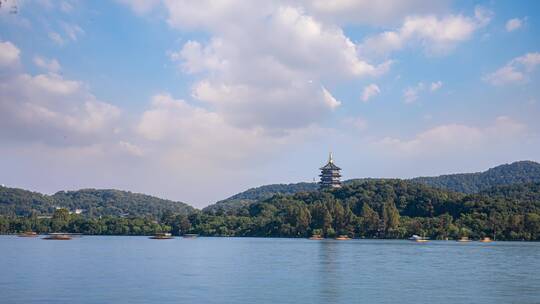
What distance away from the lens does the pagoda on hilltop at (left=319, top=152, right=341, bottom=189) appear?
626ft

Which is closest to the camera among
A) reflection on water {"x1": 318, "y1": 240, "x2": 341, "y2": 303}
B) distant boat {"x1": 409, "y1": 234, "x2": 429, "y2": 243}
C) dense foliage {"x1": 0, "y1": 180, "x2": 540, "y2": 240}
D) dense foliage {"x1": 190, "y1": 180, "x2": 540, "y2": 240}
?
reflection on water {"x1": 318, "y1": 240, "x2": 341, "y2": 303}

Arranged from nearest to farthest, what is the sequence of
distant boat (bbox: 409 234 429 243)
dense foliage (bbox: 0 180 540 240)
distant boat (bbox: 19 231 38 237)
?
distant boat (bbox: 409 234 429 243) → dense foliage (bbox: 0 180 540 240) → distant boat (bbox: 19 231 38 237)

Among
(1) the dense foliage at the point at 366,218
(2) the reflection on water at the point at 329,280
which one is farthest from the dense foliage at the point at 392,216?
Answer: (2) the reflection on water at the point at 329,280

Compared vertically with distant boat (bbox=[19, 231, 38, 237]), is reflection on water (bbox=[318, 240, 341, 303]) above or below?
below

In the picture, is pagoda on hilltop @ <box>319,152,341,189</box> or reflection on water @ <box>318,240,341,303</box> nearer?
reflection on water @ <box>318,240,341,303</box>

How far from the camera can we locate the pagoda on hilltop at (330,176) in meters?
191

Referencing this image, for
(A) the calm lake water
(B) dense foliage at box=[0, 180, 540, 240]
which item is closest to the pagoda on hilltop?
(B) dense foliage at box=[0, 180, 540, 240]

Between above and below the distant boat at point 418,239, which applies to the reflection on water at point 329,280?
below

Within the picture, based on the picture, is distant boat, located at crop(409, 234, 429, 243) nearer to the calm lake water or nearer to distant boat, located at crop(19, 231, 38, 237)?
the calm lake water

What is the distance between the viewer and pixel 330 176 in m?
191

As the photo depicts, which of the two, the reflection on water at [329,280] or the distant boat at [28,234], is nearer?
the reflection on water at [329,280]

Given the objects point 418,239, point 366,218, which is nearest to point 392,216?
point 366,218

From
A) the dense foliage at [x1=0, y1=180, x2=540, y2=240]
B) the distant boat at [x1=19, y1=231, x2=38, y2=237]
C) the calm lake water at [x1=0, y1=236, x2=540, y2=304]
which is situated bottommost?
the calm lake water at [x1=0, y1=236, x2=540, y2=304]

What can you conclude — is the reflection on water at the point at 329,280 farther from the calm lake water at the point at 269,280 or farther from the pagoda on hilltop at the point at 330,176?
the pagoda on hilltop at the point at 330,176
